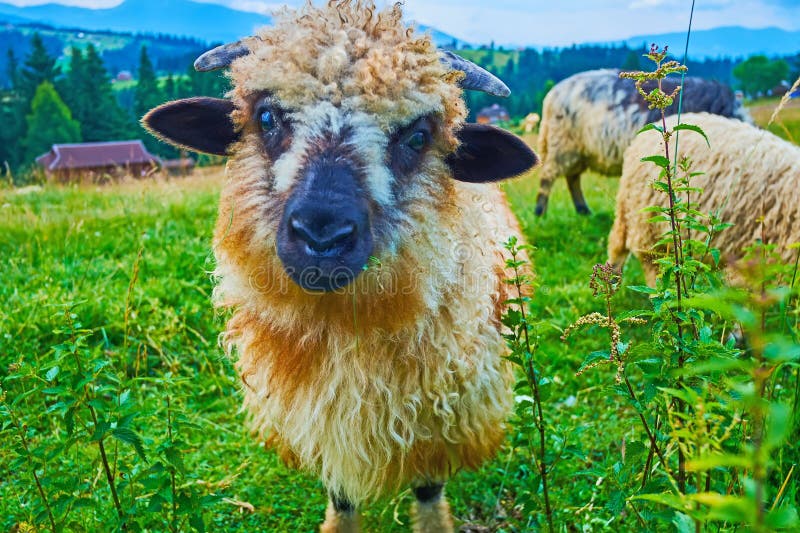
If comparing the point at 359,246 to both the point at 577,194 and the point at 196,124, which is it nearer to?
the point at 196,124

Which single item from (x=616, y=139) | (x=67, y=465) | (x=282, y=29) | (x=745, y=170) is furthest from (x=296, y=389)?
(x=616, y=139)

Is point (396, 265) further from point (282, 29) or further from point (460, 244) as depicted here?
point (282, 29)

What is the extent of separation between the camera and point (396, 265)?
2.22m

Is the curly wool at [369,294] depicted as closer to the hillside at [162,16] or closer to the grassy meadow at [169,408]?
the grassy meadow at [169,408]

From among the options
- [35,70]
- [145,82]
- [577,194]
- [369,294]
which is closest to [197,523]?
[369,294]

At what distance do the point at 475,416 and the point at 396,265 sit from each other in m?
0.86

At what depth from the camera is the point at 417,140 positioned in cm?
232

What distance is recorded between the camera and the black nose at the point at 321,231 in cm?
186

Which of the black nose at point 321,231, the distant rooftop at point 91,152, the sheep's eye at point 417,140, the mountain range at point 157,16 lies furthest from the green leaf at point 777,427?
the mountain range at point 157,16

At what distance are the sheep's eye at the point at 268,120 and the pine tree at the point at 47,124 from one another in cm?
4716

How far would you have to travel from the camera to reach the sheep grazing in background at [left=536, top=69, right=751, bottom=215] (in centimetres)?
732

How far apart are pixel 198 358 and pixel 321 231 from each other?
101 inches

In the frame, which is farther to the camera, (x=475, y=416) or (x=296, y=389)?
(x=475, y=416)

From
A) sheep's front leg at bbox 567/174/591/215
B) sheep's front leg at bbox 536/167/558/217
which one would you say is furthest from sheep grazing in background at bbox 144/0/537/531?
sheep's front leg at bbox 567/174/591/215
